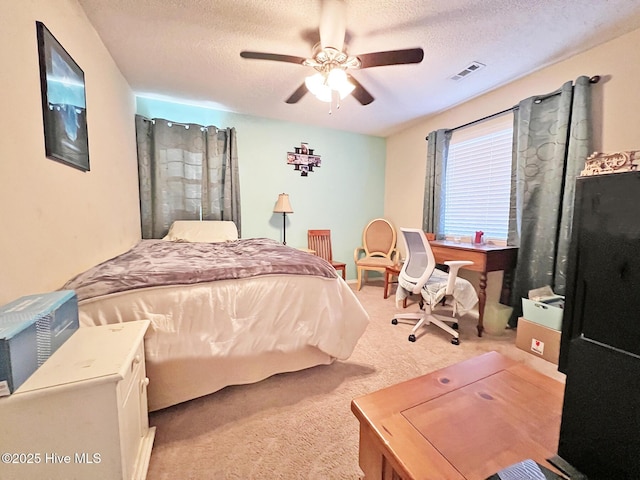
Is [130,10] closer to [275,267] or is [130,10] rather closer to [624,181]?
[275,267]

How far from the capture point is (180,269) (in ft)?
4.51

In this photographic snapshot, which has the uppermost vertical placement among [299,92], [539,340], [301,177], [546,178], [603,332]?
[299,92]

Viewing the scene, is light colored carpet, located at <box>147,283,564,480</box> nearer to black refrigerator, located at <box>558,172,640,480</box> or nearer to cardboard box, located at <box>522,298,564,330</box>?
cardboard box, located at <box>522,298,564,330</box>

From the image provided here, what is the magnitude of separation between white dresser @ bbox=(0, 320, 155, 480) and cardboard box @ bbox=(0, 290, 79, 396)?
3 centimetres

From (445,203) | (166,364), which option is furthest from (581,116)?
(166,364)

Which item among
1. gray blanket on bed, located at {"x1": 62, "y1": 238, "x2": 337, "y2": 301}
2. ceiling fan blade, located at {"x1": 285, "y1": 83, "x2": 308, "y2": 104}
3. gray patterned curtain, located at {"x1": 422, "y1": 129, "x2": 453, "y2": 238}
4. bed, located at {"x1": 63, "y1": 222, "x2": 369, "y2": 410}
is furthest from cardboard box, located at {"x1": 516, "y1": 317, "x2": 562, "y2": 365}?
ceiling fan blade, located at {"x1": 285, "y1": 83, "x2": 308, "y2": 104}

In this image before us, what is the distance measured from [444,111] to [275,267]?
9.89 feet

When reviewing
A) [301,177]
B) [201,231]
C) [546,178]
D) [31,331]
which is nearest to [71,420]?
[31,331]

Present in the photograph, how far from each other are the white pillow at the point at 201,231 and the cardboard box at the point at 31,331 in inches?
73.4

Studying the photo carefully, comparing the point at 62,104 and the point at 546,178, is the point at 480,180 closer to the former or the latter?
the point at 546,178

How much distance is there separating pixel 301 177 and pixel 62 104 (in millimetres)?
2635

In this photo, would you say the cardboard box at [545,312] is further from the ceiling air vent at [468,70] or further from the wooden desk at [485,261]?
the ceiling air vent at [468,70]

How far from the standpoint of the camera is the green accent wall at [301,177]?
3295mm

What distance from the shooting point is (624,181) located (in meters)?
0.42
